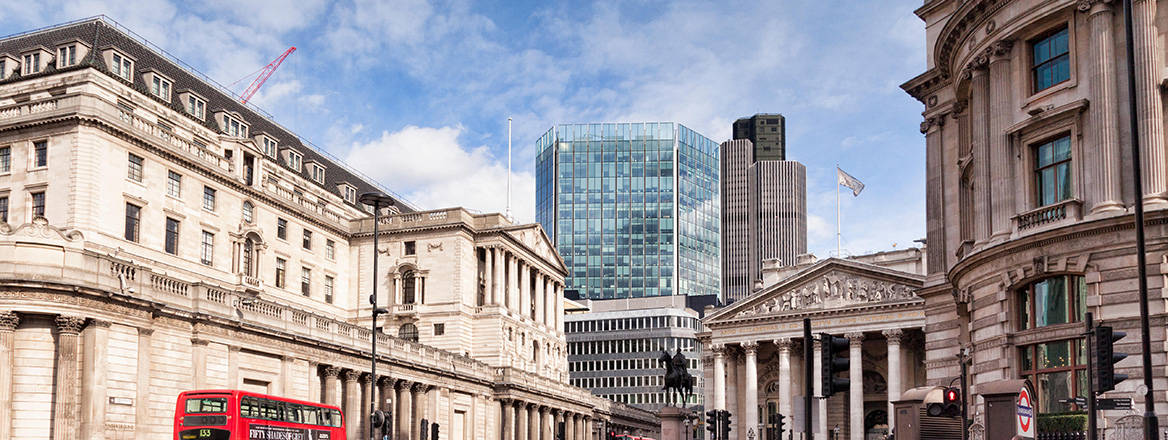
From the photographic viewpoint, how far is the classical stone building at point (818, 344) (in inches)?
3991

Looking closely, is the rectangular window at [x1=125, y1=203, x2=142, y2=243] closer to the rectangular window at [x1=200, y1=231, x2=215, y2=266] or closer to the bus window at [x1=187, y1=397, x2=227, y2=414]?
the rectangular window at [x1=200, y1=231, x2=215, y2=266]

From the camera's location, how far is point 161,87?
7444cm

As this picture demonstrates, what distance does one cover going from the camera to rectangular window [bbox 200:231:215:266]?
7294 centimetres

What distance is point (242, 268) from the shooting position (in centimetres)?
7644

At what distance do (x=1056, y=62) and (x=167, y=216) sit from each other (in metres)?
51.1

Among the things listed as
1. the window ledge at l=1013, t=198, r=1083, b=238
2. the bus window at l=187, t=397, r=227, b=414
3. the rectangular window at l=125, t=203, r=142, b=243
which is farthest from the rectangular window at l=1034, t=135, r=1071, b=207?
the rectangular window at l=125, t=203, r=142, b=243

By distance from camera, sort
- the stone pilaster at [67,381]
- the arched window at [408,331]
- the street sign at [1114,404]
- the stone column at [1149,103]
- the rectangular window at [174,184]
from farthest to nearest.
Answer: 1. the arched window at [408,331]
2. the rectangular window at [174,184]
3. the stone pilaster at [67,381]
4. the stone column at [1149,103]
5. the street sign at [1114,404]

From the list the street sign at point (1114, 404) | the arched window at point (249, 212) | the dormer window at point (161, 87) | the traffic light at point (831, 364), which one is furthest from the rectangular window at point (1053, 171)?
the dormer window at point (161, 87)

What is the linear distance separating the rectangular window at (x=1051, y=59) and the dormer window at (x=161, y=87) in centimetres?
5436

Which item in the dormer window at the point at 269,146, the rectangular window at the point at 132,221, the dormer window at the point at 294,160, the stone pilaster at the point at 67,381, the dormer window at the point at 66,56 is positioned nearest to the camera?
the stone pilaster at the point at 67,381

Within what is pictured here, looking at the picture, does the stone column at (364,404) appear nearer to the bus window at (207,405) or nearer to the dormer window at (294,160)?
the bus window at (207,405)

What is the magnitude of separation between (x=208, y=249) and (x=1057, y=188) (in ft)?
175

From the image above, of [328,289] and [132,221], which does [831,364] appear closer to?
[132,221]

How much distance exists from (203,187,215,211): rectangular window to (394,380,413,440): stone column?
15938 mm
